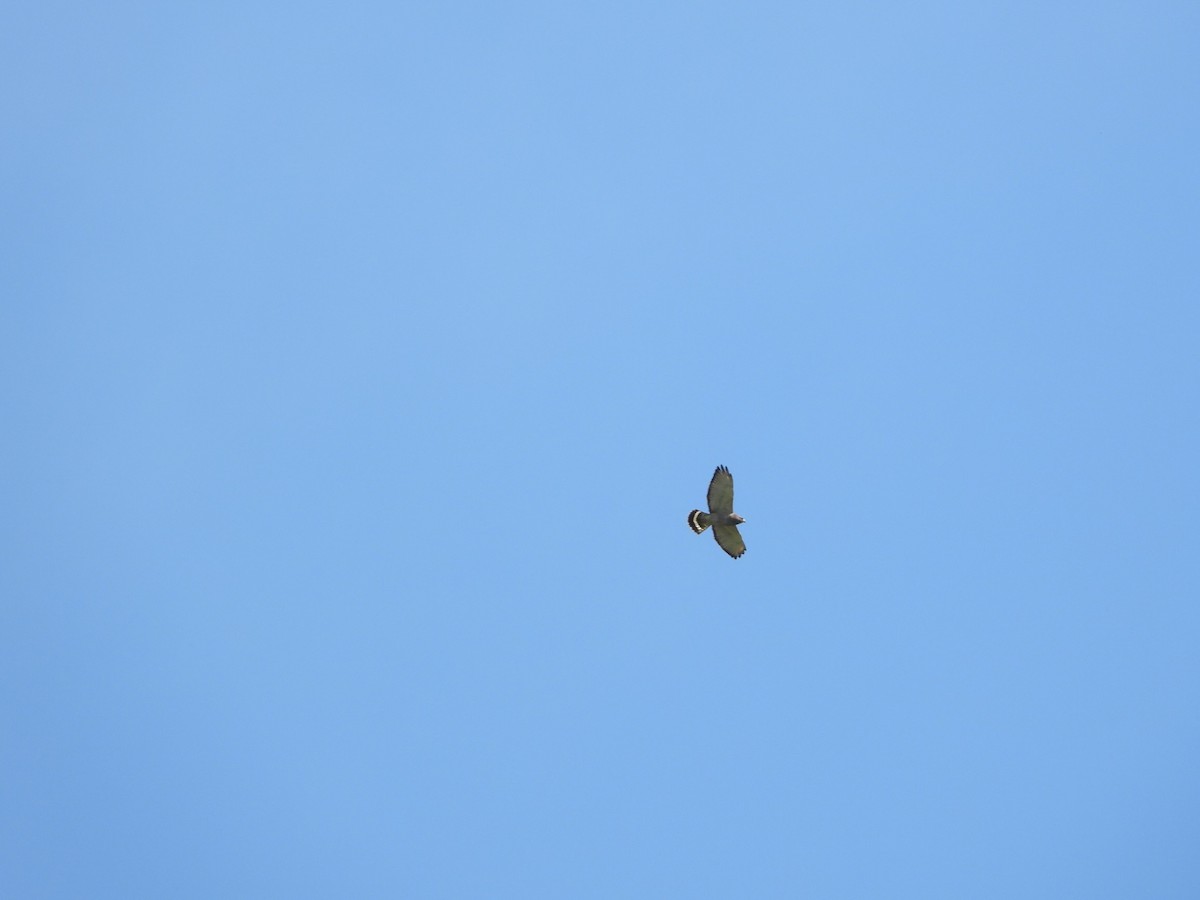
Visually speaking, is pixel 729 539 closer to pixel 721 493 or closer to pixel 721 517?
pixel 721 517

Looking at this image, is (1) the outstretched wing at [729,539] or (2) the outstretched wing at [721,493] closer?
(2) the outstretched wing at [721,493]

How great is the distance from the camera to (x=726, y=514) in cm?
4400

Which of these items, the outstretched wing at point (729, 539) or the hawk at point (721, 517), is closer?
the hawk at point (721, 517)

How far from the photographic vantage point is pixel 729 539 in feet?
146

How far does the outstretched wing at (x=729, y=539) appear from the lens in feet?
Result: 145

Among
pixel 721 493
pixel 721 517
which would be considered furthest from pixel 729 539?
pixel 721 493

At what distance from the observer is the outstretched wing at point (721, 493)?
4316 centimetres

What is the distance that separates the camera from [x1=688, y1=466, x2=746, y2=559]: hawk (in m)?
43.3

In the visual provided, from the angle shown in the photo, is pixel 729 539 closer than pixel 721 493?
No

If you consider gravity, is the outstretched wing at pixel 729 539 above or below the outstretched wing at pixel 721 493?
below

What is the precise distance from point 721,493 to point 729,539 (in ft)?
4.62

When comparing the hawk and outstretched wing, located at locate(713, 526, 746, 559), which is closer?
the hawk

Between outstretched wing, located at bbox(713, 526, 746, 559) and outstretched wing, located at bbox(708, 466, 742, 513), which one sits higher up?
outstretched wing, located at bbox(708, 466, 742, 513)

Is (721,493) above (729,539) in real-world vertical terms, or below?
above
